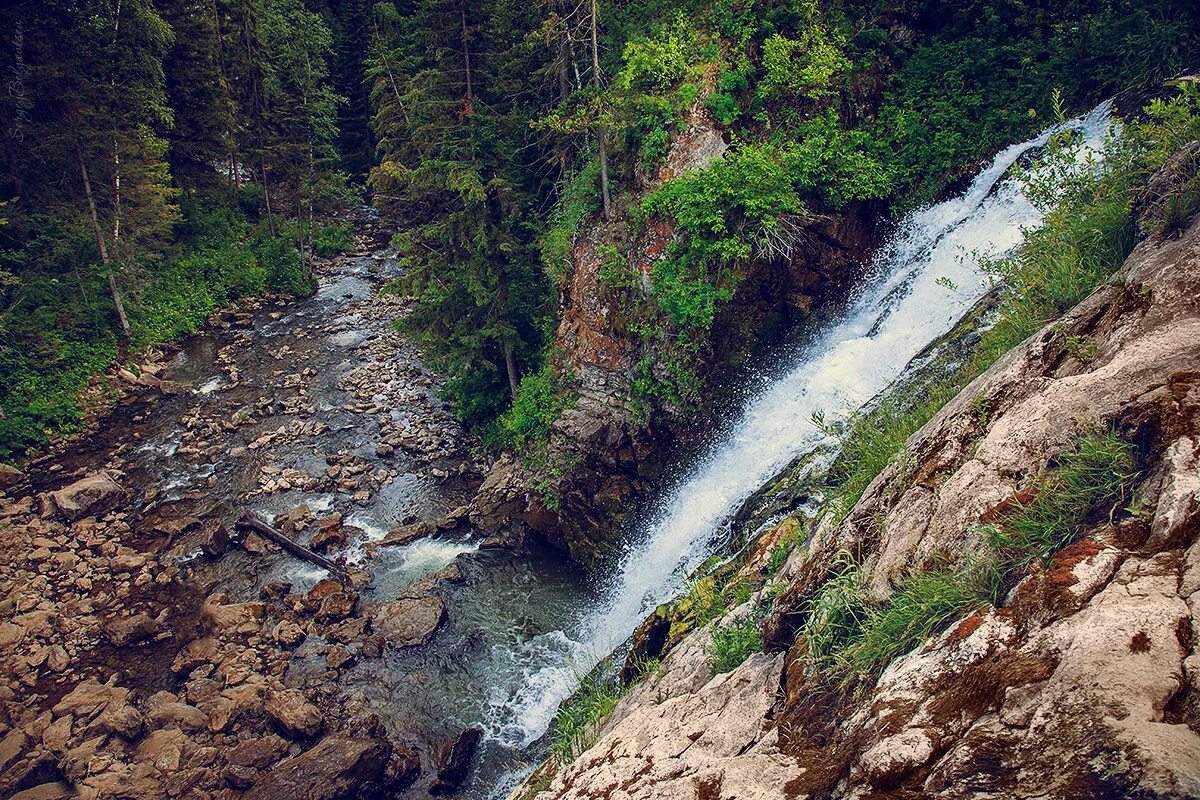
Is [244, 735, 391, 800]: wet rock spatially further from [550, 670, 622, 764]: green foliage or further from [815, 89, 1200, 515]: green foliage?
[815, 89, 1200, 515]: green foliage

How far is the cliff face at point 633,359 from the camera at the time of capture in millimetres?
15000

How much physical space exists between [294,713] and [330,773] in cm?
170

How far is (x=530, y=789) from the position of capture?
7008 millimetres

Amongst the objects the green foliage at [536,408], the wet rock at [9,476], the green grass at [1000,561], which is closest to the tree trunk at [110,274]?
the wet rock at [9,476]

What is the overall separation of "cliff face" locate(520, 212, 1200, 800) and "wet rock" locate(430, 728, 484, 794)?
6.67m

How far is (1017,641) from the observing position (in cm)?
306

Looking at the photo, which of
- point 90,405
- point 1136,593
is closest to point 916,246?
point 1136,593

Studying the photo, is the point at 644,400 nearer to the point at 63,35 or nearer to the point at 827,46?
the point at 827,46

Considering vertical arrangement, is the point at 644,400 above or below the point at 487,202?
below

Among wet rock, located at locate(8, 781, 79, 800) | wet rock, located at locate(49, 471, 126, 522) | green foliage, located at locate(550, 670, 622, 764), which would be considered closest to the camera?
green foliage, located at locate(550, 670, 622, 764)

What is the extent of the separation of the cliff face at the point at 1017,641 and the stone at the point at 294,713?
8398 mm

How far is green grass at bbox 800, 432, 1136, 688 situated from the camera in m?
3.52

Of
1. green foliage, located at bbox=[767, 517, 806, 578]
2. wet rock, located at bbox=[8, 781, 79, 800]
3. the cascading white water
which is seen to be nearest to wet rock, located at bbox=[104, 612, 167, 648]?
wet rock, located at bbox=[8, 781, 79, 800]

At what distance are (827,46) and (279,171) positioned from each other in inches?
990
